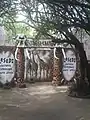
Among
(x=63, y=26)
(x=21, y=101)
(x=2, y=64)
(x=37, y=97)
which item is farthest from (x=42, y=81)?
(x=63, y=26)

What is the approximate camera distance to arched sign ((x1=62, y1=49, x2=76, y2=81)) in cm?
1616

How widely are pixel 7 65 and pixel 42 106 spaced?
585 cm

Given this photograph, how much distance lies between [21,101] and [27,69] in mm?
6795

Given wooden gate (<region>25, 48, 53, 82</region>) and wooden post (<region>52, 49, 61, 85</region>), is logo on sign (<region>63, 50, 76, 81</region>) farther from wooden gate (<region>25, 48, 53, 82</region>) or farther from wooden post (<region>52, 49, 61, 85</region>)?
wooden gate (<region>25, 48, 53, 82</region>)

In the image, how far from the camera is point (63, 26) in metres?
9.95

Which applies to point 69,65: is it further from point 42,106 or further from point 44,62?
point 42,106

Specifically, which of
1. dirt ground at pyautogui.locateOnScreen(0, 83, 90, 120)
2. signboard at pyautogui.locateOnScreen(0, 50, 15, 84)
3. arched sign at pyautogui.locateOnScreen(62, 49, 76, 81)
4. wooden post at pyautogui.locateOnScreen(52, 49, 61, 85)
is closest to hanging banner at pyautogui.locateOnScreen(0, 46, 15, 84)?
signboard at pyautogui.locateOnScreen(0, 50, 15, 84)

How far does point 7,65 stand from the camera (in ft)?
49.6

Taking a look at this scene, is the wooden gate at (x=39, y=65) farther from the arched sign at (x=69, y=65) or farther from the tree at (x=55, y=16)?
the tree at (x=55, y=16)

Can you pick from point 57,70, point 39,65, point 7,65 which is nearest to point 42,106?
point 7,65

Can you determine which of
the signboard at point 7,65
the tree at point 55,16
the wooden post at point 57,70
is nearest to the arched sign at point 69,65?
the wooden post at point 57,70

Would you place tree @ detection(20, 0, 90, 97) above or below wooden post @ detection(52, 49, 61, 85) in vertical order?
above

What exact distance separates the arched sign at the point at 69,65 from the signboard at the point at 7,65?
274 cm

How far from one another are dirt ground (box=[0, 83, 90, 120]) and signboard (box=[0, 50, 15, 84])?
1960 millimetres
